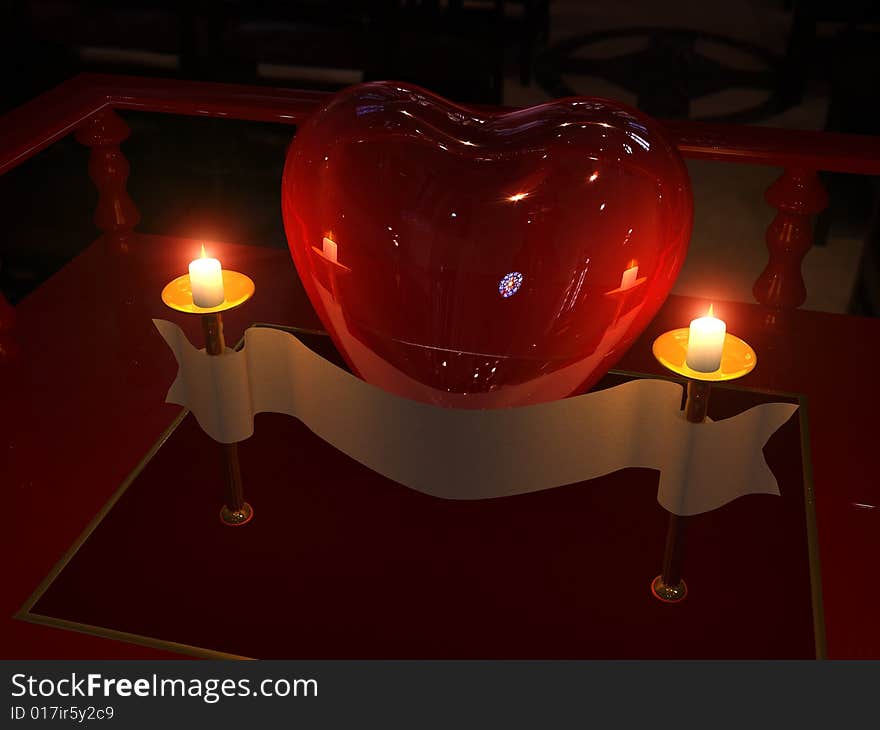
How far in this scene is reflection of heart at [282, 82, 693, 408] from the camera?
42.5 inches

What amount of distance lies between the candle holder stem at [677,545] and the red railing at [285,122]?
0.61 metres

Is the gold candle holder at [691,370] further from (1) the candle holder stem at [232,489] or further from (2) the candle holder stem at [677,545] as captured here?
(1) the candle holder stem at [232,489]

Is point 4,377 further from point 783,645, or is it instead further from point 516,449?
point 783,645

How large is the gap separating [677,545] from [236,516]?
0.46 metres

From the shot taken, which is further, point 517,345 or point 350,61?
point 350,61

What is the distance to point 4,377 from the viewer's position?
1.37 meters

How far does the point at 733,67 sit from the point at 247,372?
4.00 metres

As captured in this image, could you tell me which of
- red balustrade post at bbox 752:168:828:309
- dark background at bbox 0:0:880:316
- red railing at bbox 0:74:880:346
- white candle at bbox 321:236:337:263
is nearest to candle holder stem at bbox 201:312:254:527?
white candle at bbox 321:236:337:263

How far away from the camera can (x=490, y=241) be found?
3.60 feet

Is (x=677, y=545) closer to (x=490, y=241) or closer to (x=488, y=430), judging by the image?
(x=488, y=430)

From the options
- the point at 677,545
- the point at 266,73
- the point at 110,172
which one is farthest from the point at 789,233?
the point at 266,73

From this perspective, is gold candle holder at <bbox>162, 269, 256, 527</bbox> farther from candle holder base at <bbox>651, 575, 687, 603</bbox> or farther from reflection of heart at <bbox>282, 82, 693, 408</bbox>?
candle holder base at <bbox>651, 575, 687, 603</bbox>

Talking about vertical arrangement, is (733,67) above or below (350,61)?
above
